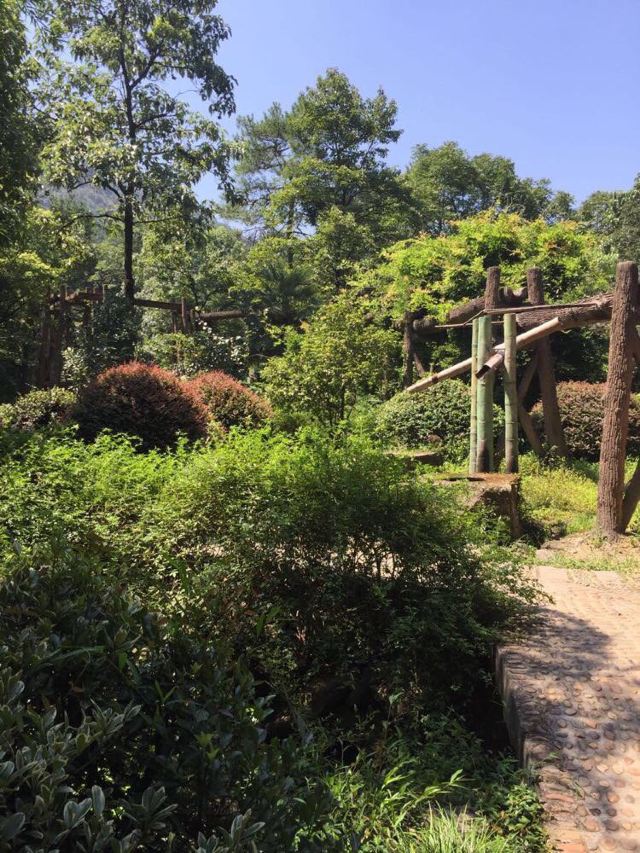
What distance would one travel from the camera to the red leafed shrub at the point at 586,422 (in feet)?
41.0

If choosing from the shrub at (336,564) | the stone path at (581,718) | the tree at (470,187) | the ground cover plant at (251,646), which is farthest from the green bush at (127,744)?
the tree at (470,187)

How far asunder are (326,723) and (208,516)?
142 cm

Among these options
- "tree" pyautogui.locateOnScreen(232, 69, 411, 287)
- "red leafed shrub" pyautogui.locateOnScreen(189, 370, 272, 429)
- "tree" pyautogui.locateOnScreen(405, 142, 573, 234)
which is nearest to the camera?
"red leafed shrub" pyautogui.locateOnScreen(189, 370, 272, 429)

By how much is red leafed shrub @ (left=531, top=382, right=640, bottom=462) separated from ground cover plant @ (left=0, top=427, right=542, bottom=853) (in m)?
8.36

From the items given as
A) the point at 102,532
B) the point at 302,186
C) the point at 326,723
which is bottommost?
the point at 326,723

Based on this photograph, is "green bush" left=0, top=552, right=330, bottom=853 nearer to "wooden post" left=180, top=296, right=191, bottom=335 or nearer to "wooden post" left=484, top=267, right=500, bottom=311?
"wooden post" left=484, top=267, right=500, bottom=311

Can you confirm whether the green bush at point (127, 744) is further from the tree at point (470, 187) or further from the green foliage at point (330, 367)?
the tree at point (470, 187)

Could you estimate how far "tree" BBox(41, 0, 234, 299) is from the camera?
15594mm

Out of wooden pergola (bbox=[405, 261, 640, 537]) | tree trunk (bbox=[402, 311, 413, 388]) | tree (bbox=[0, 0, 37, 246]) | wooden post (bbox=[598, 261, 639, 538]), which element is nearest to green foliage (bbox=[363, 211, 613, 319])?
tree trunk (bbox=[402, 311, 413, 388])

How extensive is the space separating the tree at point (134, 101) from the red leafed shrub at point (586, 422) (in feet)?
34.1

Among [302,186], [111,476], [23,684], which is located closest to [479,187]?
[302,186]

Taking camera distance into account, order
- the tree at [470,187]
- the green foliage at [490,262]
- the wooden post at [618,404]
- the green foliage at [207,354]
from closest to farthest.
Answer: the wooden post at [618,404]
the green foliage at [490,262]
the green foliage at [207,354]
the tree at [470,187]

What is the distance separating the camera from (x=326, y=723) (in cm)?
383

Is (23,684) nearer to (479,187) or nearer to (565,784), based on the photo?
(565,784)
